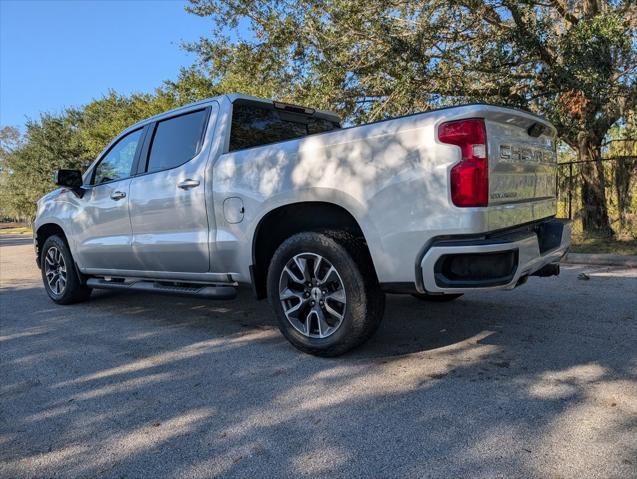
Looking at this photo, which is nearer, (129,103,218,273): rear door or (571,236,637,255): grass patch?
(129,103,218,273): rear door

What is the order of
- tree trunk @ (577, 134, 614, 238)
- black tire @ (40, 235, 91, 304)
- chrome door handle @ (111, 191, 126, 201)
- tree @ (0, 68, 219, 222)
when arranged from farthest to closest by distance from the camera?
tree @ (0, 68, 219, 222) < tree trunk @ (577, 134, 614, 238) < black tire @ (40, 235, 91, 304) < chrome door handle @ (111, 191, 126, 201)

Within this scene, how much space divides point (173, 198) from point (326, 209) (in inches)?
61.2

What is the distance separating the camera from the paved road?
2.31 metres

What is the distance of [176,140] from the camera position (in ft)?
15.6

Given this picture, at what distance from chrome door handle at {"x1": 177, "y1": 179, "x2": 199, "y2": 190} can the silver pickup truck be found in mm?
28

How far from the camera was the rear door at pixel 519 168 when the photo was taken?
10.3ft

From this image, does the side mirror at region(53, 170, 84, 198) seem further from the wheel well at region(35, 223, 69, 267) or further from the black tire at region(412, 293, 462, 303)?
the black tire at region(412, 293, 462, 303)

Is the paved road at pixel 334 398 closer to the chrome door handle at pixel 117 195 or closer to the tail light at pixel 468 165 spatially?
the tail light at pixel 468 165

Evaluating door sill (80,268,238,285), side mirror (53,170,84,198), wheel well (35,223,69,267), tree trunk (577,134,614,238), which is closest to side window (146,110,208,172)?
door sill (80,268,238,285)

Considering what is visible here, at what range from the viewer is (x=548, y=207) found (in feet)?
13.0

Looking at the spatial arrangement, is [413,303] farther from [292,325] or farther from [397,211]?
[397,211]

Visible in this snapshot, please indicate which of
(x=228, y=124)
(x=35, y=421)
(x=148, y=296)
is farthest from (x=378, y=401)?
(x=148, y=296)

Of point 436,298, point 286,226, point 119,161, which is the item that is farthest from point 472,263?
point 119,161

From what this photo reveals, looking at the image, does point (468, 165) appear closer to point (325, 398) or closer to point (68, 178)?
point (325, 398)
